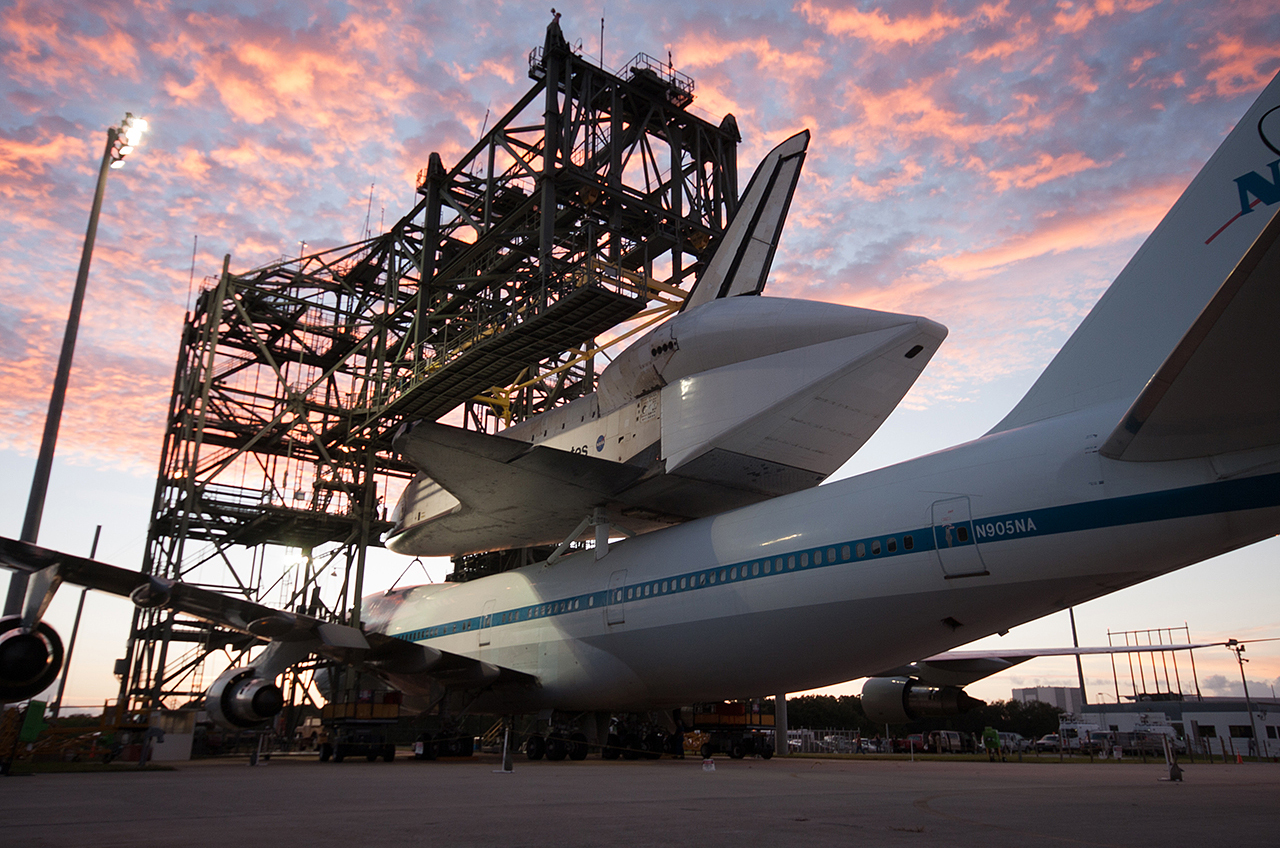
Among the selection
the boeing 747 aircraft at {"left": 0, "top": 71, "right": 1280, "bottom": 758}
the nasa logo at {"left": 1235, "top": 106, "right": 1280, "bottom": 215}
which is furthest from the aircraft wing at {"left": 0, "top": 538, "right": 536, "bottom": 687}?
the nasa logo at {"left": 1235, "top": 106, "right": 1280, "bottom": 215}

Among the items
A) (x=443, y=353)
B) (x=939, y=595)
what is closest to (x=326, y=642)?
(x=443, y=353)

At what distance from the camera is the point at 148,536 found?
26.9 meters

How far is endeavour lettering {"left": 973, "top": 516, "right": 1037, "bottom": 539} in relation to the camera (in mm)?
10039

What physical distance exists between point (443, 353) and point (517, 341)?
12.5ft

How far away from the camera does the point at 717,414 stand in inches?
615

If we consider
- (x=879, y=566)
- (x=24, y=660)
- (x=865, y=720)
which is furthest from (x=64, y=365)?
(x=865, y=720)

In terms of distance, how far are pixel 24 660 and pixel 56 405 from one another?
11.6 feet

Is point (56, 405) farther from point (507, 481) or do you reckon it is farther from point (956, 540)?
point (956, 540)

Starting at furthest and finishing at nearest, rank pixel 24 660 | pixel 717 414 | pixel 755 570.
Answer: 1. pixel 717 414
2. pixel 755 570
3. pixel 24 660

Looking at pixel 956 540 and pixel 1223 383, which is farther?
pixel 956 540

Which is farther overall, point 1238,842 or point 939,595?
point 939,595

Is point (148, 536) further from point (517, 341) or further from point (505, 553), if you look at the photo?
point (517, 341)

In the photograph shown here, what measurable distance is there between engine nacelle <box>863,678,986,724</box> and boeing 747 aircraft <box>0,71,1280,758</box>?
58 mm

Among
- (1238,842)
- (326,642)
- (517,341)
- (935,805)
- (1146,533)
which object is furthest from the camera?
(517,341)
